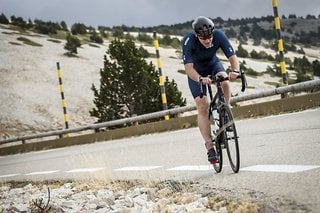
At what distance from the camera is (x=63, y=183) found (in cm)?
712

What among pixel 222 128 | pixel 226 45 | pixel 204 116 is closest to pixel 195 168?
pixel 204 116

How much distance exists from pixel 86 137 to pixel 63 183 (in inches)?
374

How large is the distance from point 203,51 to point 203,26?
458 mm

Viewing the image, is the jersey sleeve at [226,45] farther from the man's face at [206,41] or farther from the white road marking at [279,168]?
the white road marking at [279,168]

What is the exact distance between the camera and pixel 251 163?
5.67 meters

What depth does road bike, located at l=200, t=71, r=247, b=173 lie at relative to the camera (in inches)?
203

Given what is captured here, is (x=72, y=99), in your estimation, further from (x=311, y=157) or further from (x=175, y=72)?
(x=311, y=157)

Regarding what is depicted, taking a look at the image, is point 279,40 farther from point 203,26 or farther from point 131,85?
point 131,85

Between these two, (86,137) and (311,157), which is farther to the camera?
(86,137)

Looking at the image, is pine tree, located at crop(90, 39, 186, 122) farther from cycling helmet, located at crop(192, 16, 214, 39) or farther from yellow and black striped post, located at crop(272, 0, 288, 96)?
cycling helmet, located at crop(192, 16, 214, 39)

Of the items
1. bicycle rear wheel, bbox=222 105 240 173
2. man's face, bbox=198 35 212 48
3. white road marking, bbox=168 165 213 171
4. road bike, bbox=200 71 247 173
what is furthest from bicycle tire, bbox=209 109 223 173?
man's face, bbox=198 35 212 48

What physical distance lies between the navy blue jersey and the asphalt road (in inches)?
50.9

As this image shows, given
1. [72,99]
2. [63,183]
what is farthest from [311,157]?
[72,99]

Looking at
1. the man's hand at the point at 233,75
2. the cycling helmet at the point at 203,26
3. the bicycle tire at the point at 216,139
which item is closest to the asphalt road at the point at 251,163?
the bicycle tire at the point at 216,139
